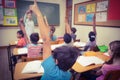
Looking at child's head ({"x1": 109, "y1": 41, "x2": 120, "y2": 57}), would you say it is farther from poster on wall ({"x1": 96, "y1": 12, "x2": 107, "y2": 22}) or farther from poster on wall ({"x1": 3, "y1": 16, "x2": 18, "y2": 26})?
poster on wall ({"x1": 3, "y1": 16, "x2": 18, "y2": 26})

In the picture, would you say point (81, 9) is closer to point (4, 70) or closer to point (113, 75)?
point (4, 70)

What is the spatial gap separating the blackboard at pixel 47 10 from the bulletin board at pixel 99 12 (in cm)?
118

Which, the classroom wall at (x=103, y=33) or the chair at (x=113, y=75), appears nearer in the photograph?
the chair at (x=113, y=75)

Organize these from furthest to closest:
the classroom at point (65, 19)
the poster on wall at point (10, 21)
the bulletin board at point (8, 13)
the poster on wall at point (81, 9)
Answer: the poster on wall at point (10, 21) → the bulletin board at point (8, 13) → the poster on wall at point (81, 9) → the classroom at point (65, 19)

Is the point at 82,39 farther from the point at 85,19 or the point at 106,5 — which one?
the point at 106,5

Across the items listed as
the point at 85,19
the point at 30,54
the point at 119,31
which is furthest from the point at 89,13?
the point at 30,54

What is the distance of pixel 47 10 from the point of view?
6320mm

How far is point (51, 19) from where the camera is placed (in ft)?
21.1

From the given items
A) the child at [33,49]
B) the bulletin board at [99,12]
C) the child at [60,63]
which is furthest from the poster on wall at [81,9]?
the child at [60,63]

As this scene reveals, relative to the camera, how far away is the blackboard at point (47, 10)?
576cm

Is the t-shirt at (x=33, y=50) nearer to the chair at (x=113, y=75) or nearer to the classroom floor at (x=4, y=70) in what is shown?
the classroom floor at (x=4, y=70)

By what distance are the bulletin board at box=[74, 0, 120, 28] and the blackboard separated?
1.18 meters

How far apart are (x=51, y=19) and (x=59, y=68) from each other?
18.1ft

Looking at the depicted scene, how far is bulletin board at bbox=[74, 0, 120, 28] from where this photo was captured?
390 cm
